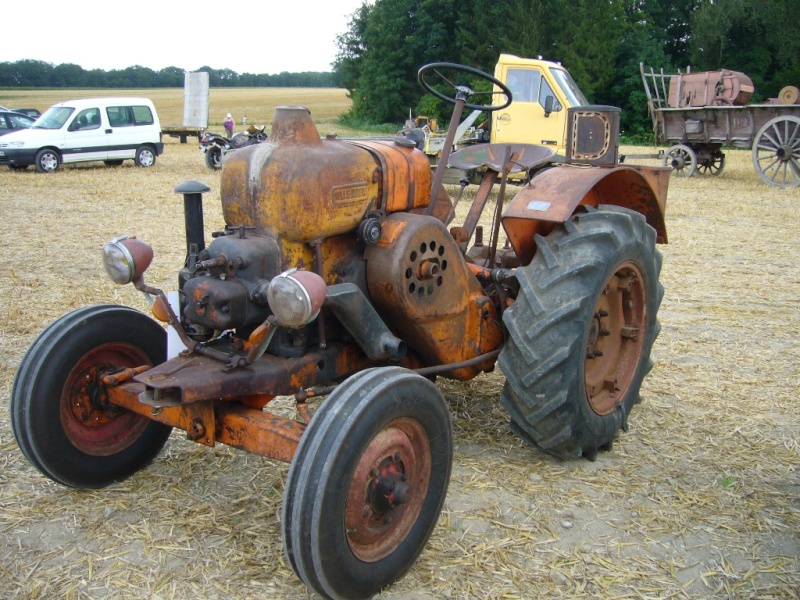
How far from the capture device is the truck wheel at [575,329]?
3018 mm

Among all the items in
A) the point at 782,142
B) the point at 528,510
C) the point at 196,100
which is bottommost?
the point at 528,510

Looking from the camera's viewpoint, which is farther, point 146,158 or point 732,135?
point 146,158

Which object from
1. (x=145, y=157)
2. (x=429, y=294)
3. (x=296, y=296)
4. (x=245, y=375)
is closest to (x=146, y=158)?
(x=145, y=157)

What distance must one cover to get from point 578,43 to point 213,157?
18.0m

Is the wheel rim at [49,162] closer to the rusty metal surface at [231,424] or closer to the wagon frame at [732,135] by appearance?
the wagon frame at [732,135]

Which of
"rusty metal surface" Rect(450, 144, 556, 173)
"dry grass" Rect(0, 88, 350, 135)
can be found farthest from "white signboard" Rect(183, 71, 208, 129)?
"rusty metal surface" Rect(450, 144, 556, 173)

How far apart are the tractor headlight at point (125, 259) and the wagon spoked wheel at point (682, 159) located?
575 inches

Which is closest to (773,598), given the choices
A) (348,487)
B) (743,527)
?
(743,527)

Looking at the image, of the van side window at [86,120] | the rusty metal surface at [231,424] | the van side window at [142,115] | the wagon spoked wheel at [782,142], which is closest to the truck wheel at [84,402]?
the rusty metal surface at [231,424]

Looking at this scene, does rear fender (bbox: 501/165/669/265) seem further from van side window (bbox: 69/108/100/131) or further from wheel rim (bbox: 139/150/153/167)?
wheel rim (bbox: 139/150/153/167)

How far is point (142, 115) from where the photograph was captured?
17453 mm

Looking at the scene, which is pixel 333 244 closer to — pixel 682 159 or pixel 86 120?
pixel 682 159

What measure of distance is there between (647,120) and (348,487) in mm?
31154

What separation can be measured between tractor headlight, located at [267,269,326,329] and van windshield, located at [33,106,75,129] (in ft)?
51.4
